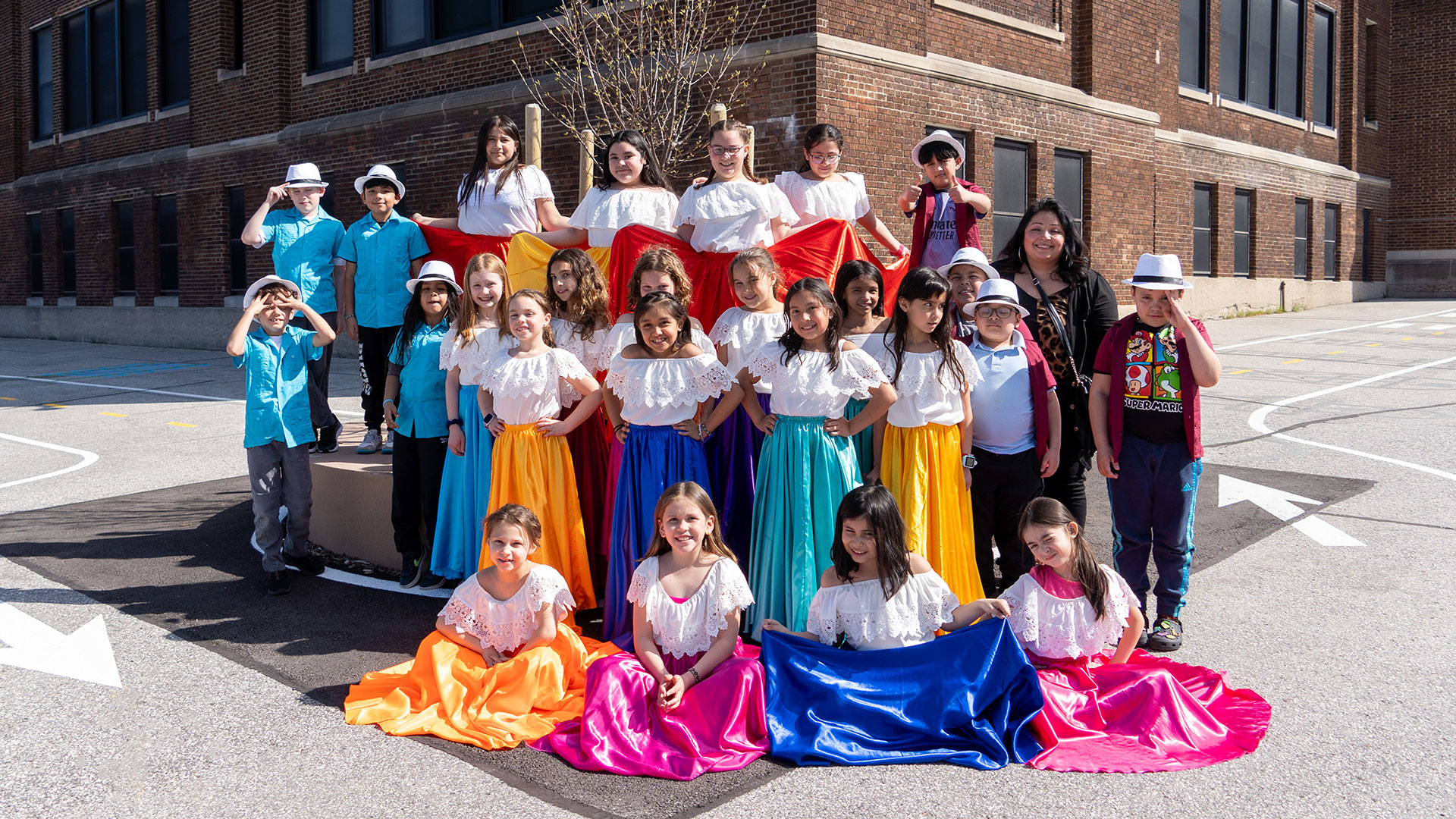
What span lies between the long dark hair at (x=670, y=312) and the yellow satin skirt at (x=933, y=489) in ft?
3.40

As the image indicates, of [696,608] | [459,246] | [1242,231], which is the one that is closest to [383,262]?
[459,246]

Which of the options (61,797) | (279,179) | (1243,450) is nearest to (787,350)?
(61,797)

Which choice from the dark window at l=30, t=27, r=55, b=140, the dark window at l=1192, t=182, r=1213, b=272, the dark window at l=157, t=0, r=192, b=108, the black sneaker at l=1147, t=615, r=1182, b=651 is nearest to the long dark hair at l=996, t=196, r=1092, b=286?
the black sneaker at l=1147, t=615, r=1182, b=651

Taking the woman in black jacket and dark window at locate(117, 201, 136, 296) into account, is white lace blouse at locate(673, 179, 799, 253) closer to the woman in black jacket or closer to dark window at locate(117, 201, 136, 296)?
the woman in black jacket

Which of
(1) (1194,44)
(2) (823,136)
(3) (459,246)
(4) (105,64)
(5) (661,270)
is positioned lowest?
(5) (661,270)

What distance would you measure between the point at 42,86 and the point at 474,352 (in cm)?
2857

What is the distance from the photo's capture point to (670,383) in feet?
15.9

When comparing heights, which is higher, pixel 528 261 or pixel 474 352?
pixel 528 261

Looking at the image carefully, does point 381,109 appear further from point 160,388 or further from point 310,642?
point 310,642

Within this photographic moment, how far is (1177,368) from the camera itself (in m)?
4.80

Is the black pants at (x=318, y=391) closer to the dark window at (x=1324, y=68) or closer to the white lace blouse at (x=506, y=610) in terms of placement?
the white lace blouse at (x=506, y=610)

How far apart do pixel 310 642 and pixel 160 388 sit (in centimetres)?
1238

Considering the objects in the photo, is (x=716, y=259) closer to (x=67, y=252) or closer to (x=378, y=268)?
(x=378, y=268)

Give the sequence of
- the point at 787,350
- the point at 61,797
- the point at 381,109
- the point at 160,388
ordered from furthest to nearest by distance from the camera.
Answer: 1. the point at 381,109
2. the point at 160,388
3. the point at 787,350
4. the point at 61,797
